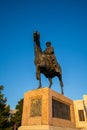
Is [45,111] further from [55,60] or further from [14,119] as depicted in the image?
[14,119]

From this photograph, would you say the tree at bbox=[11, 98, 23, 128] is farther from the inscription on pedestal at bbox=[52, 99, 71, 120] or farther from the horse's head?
the horse's head

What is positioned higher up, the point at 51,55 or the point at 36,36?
the point at 36,36

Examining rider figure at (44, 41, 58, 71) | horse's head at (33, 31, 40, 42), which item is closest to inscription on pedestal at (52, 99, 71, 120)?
rider figure at (44, 41, 58, 71)

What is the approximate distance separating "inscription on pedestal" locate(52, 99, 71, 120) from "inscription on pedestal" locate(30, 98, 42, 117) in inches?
27.1

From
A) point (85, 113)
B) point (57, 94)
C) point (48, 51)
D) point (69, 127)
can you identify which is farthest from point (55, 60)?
point (85, 113)

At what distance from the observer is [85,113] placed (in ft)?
84.2

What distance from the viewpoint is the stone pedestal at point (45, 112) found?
6688mm

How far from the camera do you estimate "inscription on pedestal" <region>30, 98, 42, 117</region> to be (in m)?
7.12

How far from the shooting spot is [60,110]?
305 inches

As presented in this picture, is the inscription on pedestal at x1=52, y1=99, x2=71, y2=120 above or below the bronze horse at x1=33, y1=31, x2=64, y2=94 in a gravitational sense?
below

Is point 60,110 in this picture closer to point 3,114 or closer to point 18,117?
point 3,114

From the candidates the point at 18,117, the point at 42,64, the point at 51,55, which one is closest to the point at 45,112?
the point at 42,64

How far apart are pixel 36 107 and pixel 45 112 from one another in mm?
672

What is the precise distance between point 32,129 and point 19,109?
78.7 ft
